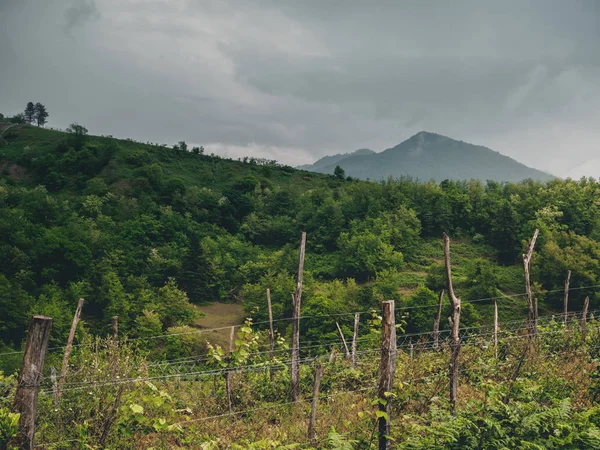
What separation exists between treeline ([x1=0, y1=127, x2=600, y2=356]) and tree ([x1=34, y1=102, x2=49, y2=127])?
207 ft

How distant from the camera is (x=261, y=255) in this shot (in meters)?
62.9

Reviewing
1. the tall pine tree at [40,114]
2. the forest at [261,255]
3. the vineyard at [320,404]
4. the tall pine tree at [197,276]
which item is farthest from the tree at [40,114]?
the vineyard at [320,404]

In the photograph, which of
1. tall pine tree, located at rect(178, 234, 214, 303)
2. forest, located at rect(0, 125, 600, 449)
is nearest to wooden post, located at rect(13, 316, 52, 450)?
forest, located at rect(0, 125, 600, 449)

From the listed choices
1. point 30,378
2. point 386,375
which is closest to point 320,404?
point 386,375

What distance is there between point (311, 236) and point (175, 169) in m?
39.7

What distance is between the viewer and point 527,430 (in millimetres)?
6762

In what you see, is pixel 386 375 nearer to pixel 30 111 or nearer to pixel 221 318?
pixel 221 318

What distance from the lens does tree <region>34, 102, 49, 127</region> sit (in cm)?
14060

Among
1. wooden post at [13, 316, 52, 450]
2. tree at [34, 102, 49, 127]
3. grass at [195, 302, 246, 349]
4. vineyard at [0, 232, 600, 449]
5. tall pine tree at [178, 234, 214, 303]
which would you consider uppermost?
tree at [34, 102, 49, 127]

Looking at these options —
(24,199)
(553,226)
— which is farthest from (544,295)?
(24,199)

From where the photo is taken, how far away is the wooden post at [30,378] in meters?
5.65

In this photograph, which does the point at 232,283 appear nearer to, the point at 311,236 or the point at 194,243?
the point at 194,243

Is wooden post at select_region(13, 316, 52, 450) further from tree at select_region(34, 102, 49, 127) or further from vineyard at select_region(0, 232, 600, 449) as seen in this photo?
tree at select_region(34, 102, 49, 127)

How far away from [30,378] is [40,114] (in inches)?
6349
